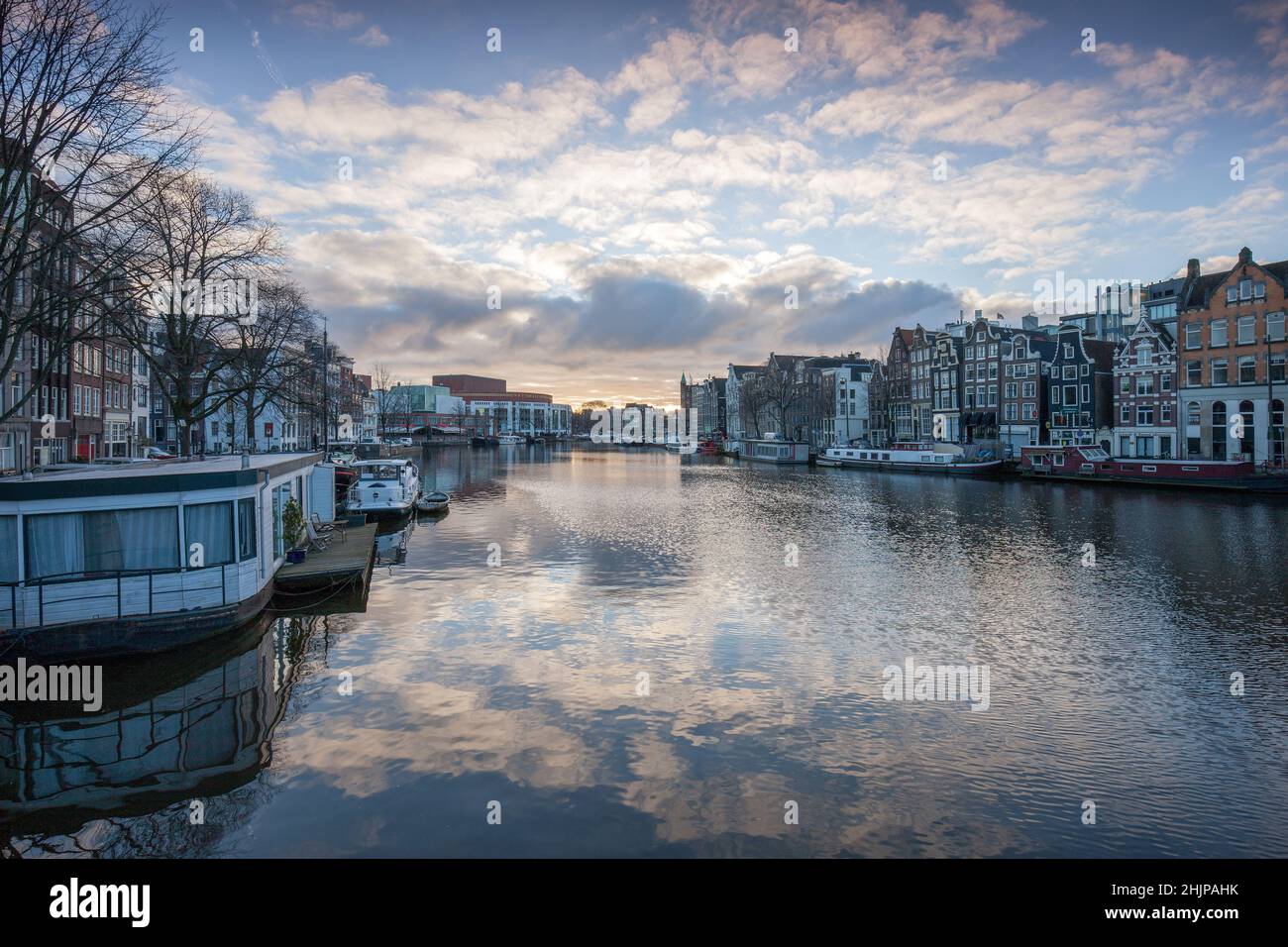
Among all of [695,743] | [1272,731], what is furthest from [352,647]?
[1272,731]

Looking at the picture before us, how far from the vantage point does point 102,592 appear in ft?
55.6

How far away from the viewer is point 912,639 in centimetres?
1928

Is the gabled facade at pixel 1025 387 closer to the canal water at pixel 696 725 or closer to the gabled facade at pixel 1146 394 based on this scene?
the gabled facade at pixel 1146 394

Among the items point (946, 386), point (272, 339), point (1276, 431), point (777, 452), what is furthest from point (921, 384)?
point (272, 339)

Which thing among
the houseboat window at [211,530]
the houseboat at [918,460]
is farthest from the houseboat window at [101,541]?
the houseboat at [918,460]

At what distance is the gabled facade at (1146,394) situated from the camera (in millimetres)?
71312

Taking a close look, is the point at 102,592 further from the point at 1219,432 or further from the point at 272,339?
the point at 1219,432

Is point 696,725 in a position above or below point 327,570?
below

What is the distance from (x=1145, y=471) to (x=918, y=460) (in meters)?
25.8

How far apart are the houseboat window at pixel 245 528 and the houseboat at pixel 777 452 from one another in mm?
97534

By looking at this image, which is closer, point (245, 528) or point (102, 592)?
point (102, 592)

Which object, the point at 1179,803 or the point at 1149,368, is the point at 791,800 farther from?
the point at 1149,368
